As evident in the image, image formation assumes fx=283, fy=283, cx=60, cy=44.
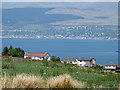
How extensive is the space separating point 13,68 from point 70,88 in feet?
11.6

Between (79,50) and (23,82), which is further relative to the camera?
(79,50)

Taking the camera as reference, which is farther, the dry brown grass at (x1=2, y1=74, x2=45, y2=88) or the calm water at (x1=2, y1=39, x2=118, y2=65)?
the calm water at (x1=2, y1=39, x2=118, y2=65)

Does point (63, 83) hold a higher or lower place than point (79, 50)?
higher

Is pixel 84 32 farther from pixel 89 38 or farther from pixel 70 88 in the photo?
pixel 70 88

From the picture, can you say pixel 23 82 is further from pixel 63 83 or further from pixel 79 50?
pixel 79 50

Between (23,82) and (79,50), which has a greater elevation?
(23,82)

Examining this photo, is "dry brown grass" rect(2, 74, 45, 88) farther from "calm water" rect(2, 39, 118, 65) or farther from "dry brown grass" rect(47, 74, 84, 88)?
"calm water" rect(2, 39, 118, 65)

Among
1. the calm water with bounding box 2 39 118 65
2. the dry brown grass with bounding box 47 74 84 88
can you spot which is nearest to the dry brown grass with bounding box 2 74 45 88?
the dry brown grass with bounding box 47 74 84 88

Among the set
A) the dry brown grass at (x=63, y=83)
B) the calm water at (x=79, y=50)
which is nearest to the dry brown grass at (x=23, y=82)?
the dry brown grass at (x=63, y=83)

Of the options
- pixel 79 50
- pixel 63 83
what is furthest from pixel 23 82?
pixel 79 50

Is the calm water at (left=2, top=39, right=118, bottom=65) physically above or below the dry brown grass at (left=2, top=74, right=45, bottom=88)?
below

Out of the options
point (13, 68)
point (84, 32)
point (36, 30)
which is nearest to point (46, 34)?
point (36, 30)

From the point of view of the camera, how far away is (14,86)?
5.12 m

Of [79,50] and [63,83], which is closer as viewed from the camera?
[63,83]
